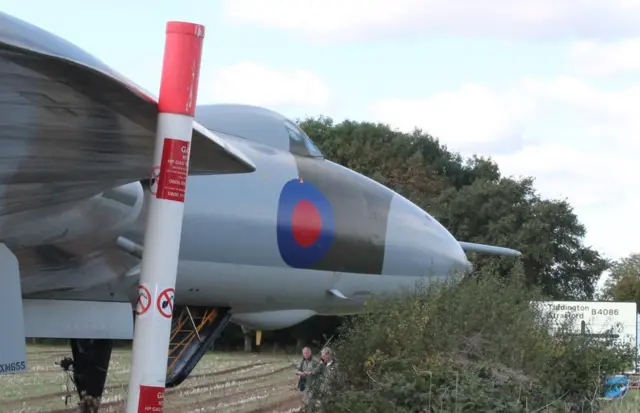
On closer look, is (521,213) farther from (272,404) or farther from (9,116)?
(9,116)

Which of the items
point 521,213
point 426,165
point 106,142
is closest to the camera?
point 106,142

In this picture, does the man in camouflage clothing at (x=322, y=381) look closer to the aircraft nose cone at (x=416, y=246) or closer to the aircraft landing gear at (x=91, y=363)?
the aircraft nose cone at (x=416, y=246)

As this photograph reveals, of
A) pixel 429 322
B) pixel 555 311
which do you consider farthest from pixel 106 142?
pixel 555 311

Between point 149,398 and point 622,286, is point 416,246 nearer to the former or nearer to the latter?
point 149,398

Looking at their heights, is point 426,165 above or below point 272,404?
above

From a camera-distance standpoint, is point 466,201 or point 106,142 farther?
point 466,201

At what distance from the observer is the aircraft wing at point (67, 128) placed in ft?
11.9

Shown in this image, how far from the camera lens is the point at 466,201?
41.6m

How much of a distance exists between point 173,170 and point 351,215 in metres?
4.17

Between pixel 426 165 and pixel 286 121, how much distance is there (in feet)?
124

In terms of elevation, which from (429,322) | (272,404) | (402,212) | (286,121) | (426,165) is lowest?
(272,404)

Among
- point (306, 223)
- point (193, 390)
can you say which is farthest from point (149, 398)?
point (193, 390)

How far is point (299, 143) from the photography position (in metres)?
9.11

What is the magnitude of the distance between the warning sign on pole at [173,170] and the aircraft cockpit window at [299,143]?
410 centimetres
